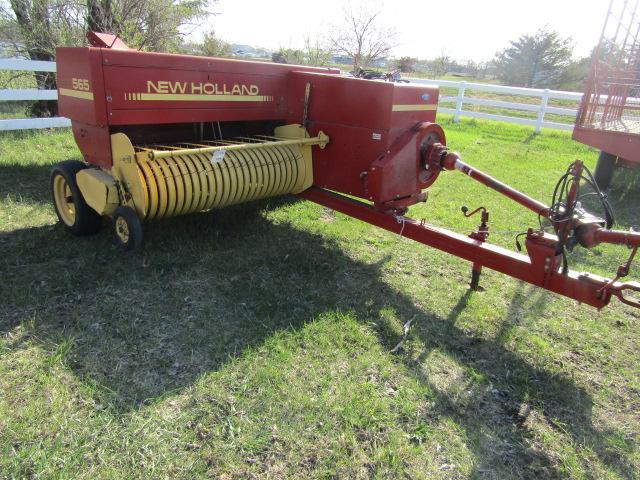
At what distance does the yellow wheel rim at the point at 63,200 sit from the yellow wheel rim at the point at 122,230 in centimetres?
76

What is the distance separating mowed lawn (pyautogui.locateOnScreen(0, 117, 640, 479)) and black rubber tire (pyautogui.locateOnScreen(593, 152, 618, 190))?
109 inches

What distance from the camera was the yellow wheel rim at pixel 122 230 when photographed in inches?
149

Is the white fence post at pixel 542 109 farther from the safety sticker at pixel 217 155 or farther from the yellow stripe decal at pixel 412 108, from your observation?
the safety sticker at pixel 217 155

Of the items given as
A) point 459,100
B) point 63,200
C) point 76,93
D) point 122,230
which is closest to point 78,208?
point 63,200

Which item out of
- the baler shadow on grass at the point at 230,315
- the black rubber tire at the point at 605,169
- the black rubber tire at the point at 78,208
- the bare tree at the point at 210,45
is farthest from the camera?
the bare tree at the point at 210,45

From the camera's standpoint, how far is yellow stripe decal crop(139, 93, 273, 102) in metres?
3.85

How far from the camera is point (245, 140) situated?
4.50 meters

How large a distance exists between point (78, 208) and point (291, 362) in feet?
7.81

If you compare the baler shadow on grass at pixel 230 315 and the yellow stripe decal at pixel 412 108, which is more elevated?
the yellow stripe decal at pixel 412 108

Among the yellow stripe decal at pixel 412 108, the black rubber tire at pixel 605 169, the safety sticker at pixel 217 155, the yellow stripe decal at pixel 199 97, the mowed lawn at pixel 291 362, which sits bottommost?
the mowed lawn at pixel 291 362

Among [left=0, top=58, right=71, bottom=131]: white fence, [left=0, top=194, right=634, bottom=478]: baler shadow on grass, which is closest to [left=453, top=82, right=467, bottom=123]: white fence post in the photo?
[left=0, top=58, right=71, bottom=131]: white fence

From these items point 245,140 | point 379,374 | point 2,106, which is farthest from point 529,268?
point 2,106

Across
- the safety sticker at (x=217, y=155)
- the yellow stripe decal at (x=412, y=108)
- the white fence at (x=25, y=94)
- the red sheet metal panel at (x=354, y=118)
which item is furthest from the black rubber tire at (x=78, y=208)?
the white fence at (x=25, y=94)

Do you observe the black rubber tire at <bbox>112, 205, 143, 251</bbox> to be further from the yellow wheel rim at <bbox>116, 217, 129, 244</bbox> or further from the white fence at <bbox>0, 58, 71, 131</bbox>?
the white fence at <bbox>0, 58, 71, 131</bbox>
